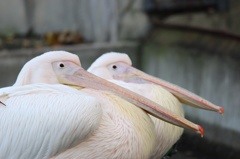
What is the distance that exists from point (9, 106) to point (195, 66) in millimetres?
3079

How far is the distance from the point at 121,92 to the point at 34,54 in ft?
9.49

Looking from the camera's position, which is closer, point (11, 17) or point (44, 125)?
point (44, 125)

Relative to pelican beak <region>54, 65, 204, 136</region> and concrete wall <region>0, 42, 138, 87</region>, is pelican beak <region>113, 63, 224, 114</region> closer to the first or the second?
pelican beak <region>54, 65, 204, 136</region>

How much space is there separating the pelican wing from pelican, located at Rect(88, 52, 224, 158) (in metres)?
0.80

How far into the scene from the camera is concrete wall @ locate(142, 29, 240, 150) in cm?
522

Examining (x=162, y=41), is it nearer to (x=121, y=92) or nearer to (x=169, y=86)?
(x=169, y=86)

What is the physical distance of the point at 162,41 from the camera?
5934mm

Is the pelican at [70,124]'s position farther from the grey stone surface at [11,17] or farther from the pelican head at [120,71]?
the grey stone surface at [11,17]

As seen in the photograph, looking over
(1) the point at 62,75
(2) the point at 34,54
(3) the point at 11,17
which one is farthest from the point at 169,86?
(3) the point at 11,17

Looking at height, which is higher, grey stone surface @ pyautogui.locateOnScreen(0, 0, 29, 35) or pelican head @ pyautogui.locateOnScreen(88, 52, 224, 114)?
pelican head @ pyautogui.locateOnScreen(88, 52, 224, 114)

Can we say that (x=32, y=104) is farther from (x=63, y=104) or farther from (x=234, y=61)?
(x=234, y=61)

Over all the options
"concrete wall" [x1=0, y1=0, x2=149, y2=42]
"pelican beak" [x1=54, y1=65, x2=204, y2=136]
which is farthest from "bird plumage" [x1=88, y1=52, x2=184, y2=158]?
"concrete wall" [x1=0, y1=0, x2=149, y2=42]

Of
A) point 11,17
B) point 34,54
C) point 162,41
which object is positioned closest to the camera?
point 34,54

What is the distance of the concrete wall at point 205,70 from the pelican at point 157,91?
161cm
